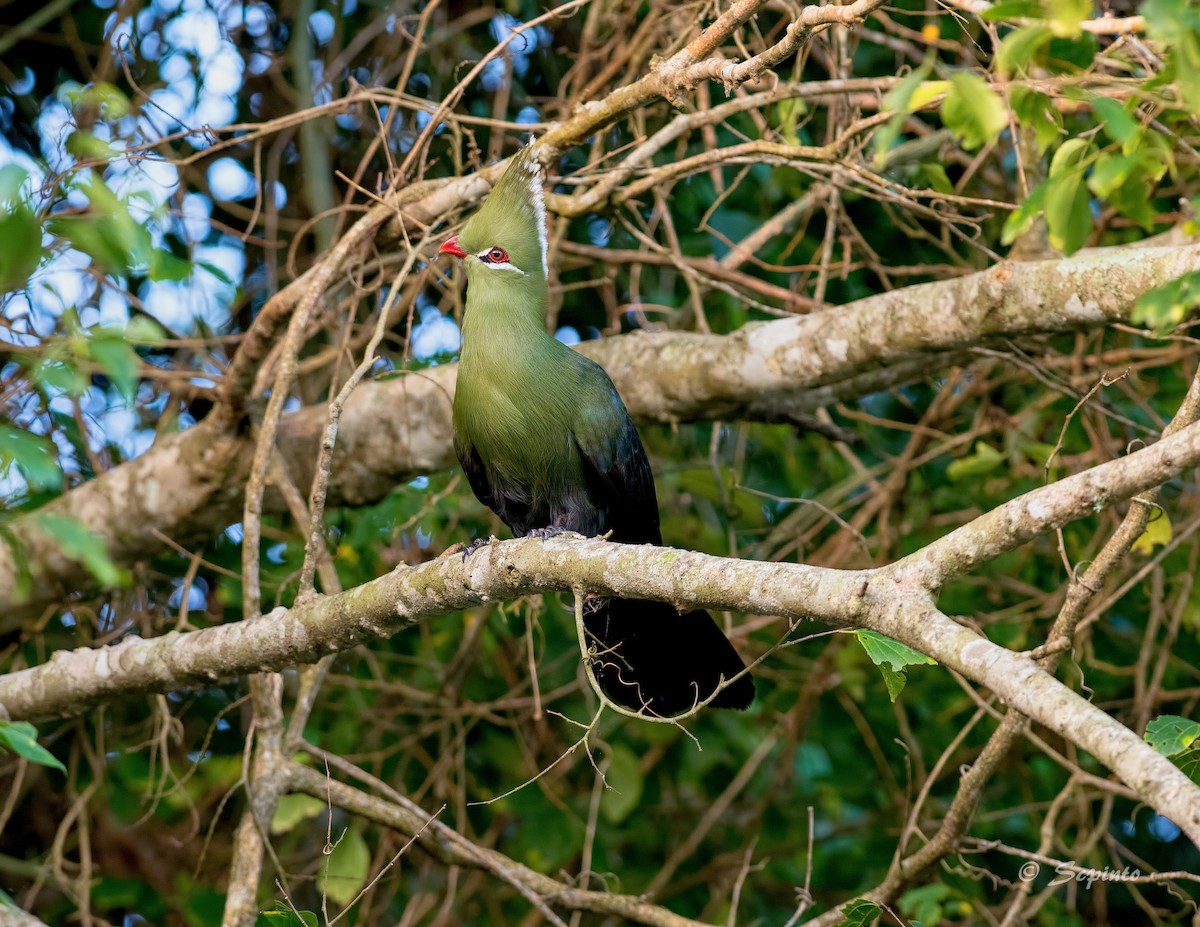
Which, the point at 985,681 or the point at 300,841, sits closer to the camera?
the point at 985,681

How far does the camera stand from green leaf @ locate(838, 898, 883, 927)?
8.41 feet

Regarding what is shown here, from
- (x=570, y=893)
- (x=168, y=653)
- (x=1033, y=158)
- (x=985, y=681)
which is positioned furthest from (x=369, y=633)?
(x=1033, y=158)

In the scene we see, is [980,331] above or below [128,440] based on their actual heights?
above

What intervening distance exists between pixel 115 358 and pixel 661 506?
377 cm

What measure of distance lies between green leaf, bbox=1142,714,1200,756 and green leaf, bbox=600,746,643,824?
243 centimetres

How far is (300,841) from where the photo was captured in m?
5.12

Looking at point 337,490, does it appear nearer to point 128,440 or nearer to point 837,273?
point 128,440

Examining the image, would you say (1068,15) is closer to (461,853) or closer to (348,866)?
(461,853)

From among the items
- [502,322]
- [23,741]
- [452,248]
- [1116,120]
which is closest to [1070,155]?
[1116,120]

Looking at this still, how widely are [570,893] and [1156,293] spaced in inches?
89.5

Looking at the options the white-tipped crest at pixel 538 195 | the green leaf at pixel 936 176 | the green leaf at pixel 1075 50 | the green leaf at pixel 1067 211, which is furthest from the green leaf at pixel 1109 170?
the green leaf at pixel 936 176

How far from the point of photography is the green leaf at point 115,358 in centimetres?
155

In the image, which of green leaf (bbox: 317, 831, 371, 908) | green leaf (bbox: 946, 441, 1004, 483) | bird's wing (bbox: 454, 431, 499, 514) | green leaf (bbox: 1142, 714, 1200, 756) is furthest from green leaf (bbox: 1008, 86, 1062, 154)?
green leaf (bbox: 317, 831, 371, 908)

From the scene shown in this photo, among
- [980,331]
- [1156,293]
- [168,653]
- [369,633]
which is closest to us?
[1156,293]
